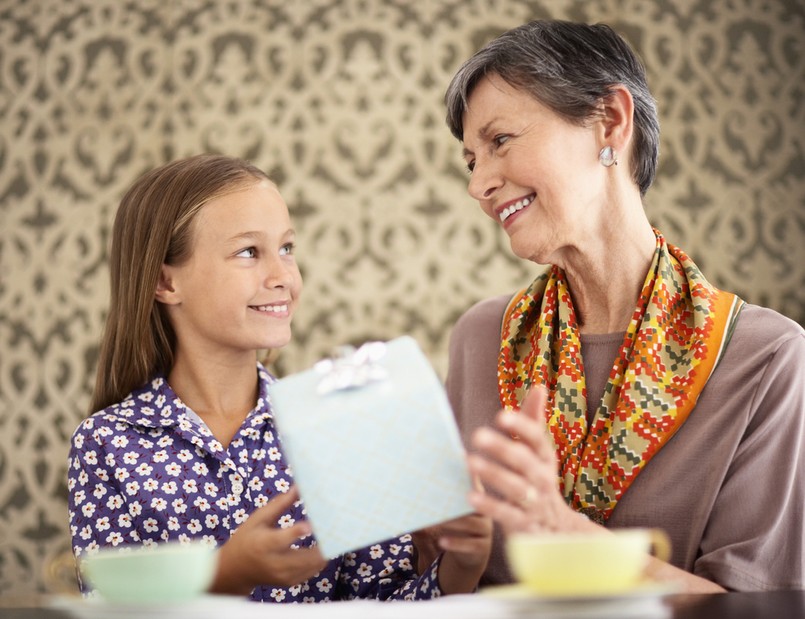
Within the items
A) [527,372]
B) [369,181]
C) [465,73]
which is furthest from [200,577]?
[369,181]

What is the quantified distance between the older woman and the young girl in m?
0.37

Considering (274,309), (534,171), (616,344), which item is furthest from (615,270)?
(274,309)

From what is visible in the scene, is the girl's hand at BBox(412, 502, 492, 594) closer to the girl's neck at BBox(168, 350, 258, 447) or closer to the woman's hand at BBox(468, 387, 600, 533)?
the woman's hand at BBox(468, 387, 600, 533)

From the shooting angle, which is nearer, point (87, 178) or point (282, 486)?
point (282, 486)

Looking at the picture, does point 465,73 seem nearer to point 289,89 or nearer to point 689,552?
point 689,552

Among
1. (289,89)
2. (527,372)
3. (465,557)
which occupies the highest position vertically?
(289,89)

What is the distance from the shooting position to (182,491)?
1.63 meters

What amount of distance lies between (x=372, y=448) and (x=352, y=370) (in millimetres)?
91

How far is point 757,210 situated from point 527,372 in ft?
6.36

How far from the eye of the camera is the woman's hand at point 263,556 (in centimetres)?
117

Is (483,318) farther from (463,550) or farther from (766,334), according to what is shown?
(463,550)

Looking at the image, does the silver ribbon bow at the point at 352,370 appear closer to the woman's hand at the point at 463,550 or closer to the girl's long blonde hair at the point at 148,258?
the woman's hand at the point at 463,550

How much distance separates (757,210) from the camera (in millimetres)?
3330

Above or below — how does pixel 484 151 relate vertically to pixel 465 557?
above
